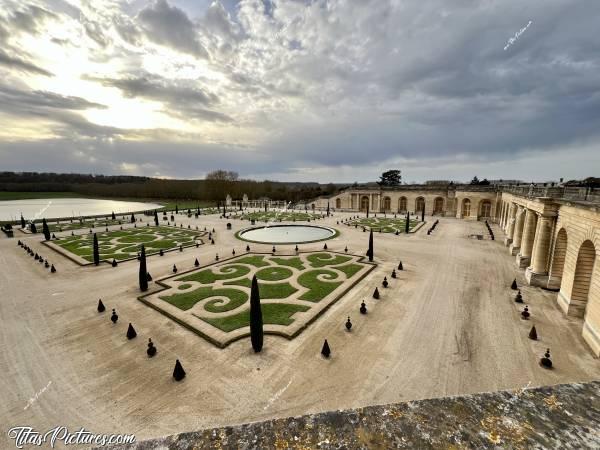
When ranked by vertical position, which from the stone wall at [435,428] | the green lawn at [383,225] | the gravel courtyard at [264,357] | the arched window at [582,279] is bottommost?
the gravel courtyard at [264,357]

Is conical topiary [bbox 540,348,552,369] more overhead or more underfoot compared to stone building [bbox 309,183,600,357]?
more underfoot

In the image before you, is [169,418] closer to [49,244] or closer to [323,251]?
[323,251]

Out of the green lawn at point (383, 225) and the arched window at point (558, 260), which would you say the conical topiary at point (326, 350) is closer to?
the arched window at point (558, 260)

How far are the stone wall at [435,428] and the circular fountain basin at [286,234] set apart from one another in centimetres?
3029

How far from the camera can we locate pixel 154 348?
12602 mm

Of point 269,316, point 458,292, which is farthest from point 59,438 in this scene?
point 458,292

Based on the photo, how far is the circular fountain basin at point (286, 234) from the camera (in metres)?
35.1

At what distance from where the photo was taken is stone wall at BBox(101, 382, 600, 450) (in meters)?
2.77

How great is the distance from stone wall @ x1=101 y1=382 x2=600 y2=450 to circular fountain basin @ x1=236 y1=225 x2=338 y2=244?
3029cm

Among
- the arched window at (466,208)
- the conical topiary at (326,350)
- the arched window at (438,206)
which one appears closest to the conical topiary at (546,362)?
the conical topiary at (326,350)

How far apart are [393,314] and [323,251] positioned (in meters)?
13.9

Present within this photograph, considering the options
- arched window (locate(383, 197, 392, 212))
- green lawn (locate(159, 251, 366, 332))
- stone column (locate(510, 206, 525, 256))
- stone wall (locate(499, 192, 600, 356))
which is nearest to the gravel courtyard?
stone wall (locate(499, 192, 600, 356))

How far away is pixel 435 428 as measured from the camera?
293 cm

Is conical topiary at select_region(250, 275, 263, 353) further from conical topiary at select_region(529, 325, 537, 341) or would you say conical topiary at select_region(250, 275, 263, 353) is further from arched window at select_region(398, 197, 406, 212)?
arched window at select_region(398, 197, 406, 212)
